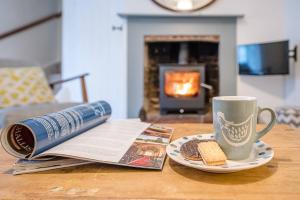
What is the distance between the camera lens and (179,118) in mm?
2164

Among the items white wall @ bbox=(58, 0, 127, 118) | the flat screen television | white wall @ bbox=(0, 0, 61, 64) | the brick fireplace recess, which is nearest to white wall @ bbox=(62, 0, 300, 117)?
white wall @ bbox=(58, 0, 127, 118)

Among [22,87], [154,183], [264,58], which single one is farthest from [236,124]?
[264,58]

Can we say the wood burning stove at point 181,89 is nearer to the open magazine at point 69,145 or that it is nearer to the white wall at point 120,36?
the white wall at point 120,36

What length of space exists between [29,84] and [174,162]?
1.51 metres

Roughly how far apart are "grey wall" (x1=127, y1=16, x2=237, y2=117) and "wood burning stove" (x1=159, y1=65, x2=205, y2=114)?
8.9 inches

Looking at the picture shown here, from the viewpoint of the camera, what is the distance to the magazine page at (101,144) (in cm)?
43

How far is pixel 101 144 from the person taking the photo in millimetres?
488

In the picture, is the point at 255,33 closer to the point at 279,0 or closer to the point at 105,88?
the point at 279,0

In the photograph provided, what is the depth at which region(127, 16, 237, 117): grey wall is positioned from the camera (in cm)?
234

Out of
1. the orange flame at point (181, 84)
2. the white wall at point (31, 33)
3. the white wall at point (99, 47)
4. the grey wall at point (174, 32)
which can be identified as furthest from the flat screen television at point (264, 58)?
the white wall at point (31, 33)

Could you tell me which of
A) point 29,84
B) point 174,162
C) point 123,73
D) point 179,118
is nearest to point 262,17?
point 179,118

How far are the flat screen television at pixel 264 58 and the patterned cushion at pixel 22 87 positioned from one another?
165 centimetres

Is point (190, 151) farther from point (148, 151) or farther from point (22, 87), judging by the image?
point (22, 87)

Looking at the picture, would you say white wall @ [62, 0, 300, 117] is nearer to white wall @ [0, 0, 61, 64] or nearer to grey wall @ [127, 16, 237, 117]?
grey wall @ [127, 16, 237, 117]
